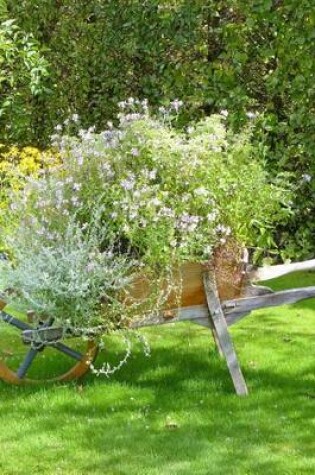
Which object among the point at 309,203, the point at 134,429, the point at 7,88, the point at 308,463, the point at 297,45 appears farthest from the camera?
the point at 7,88

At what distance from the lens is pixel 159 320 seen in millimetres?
5289

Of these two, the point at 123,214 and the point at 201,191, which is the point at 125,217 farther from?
the point at 201,191

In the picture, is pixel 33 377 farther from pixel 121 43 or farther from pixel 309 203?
pixel 121 43

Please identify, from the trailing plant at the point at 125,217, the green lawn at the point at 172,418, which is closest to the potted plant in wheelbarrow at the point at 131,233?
the trailing plant at the point at 125,217

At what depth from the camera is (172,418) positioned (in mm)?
5043

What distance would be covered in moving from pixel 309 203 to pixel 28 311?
467 cm

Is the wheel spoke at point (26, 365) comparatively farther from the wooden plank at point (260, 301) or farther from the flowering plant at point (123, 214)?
the wooden plank at point (260, 301)

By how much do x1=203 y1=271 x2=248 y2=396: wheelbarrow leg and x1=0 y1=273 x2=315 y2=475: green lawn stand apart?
98 mm

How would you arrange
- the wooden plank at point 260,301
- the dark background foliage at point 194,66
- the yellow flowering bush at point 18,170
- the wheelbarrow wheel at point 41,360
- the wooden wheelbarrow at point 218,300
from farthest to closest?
1. the dark background foliage at point 194,66
2. the yellow flowering bush at point 18,170
3. the wheelbarrow wheel at point 41,360
4. the wooden plank at point 260,301
5. the wooden wheelbarrow at point 218,300

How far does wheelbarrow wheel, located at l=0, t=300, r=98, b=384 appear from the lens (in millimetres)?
5577

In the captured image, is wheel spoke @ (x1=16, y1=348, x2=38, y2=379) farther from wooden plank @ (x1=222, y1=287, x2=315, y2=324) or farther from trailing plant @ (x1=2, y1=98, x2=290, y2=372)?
wooden plank @ (x1=222, y1=287, x2=315, y2=324)

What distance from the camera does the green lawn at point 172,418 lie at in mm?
4441

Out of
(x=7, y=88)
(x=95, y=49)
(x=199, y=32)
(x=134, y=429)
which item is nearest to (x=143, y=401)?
(x=134, y=429)

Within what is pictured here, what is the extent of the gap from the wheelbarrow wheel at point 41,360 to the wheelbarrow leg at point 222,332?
77cm
